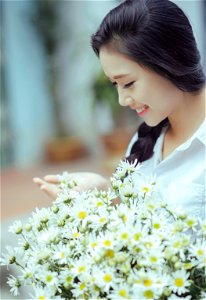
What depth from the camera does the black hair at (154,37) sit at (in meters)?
0.88

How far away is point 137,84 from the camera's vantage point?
89 cm

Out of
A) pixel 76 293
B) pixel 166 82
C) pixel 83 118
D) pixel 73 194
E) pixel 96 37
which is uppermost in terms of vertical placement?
pixel 83 118

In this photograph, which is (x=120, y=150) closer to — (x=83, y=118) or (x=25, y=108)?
(x=83, y=118)

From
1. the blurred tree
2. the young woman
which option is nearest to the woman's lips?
the young woman

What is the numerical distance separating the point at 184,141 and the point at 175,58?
24cm

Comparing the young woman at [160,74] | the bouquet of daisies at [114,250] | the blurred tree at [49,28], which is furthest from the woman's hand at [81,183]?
the blurred tree at [49,28]

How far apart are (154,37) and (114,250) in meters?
0.47

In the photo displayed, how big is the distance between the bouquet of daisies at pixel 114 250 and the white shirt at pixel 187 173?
12.3 inches

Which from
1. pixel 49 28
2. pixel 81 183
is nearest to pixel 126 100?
pixel 81 183

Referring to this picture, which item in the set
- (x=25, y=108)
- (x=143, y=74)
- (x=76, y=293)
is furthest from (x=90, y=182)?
(x=25, y=108)

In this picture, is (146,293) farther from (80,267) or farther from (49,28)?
(49,28)

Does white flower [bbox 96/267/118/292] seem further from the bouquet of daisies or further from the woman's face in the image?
the woman's face

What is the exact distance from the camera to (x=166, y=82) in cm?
93

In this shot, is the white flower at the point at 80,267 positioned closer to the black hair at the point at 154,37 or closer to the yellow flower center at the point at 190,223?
the yellow flower center at the point at 190,223
